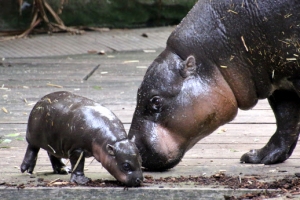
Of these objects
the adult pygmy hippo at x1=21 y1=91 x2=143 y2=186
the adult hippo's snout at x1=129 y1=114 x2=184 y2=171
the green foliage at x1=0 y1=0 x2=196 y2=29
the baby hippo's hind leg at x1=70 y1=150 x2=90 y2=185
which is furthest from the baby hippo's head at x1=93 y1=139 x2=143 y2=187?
the green foliage at x1=0 y1=0 x2=196 y2=29

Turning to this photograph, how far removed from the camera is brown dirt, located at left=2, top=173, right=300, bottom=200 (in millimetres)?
4367

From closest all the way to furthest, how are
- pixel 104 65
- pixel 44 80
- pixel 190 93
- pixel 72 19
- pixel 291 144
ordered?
pixel 190 93 → pixel 291 144 → pixel 44 80 → pixel 104 65 → pixel 72 19

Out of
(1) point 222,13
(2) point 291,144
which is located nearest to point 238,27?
(1) point 222,13

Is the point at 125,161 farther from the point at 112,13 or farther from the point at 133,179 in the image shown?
the point at 112,13

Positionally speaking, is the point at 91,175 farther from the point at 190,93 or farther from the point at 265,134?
the point at 265,134

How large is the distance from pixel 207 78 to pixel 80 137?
891 millimetres

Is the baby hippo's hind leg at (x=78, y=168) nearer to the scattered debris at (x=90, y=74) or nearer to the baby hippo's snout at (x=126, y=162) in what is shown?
the baby hippo's snout at (x=126, y=162)

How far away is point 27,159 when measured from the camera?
490 centimetres

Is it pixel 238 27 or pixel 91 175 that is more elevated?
pixel 238 27

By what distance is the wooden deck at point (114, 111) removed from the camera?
4949 mm

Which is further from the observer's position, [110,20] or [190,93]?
[110,20]

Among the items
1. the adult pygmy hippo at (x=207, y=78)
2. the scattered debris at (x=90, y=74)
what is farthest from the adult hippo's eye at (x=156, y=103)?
the scattered debris at (x=90, y=74)

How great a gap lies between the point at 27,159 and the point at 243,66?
4.75 feet

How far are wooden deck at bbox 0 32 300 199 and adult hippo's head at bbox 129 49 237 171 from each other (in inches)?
6.9
